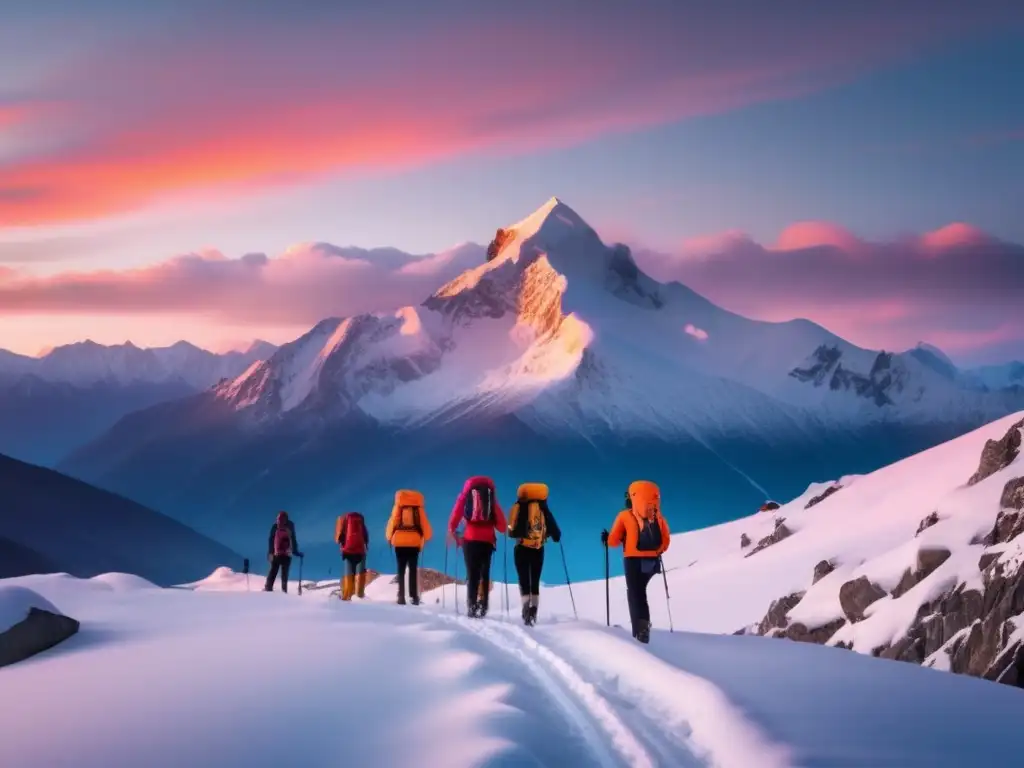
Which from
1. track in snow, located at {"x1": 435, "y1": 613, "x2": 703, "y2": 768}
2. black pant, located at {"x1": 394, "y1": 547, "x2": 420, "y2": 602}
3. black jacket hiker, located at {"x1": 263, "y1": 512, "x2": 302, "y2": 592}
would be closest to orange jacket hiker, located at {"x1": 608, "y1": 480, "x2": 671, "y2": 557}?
track in snow, located at {"x1": 435, "y1": 613, "x2": 703, "y2": 768}

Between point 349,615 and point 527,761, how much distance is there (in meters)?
10.8

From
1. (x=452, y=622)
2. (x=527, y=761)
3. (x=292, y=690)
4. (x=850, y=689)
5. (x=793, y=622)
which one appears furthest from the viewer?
(x=793, y=622)

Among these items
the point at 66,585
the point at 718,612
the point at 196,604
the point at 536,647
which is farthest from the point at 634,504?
the point at 718,612

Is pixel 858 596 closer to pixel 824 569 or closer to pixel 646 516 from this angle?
pixel 824 569

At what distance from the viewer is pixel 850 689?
12359mm

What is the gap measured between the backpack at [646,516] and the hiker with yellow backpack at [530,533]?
8.42 ft

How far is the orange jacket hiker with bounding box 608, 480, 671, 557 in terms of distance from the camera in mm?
15664

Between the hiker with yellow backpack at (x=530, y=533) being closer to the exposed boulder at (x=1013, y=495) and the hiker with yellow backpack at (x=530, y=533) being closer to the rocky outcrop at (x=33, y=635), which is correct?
the rocky outcrop at (x=33, y=635)

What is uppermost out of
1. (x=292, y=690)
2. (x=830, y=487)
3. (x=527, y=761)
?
(x=830, y=487)

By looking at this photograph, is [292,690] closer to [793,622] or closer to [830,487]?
[793,622]

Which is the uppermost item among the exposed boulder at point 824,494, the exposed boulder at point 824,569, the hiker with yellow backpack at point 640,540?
the exposed boulder at point 824,494

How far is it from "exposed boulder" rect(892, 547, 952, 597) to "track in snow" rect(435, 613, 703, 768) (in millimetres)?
17818

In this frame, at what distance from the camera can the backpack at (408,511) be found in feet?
74.3

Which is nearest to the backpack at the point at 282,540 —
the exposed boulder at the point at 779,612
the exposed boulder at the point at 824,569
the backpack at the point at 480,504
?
the backpack at the point at 480,504
